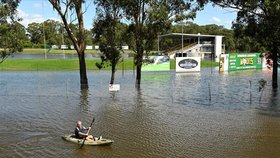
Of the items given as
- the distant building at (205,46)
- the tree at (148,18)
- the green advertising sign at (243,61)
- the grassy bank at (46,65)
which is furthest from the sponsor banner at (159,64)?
the distant building at (205,46)

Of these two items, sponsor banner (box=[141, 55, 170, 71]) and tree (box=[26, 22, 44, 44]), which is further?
tree (box=[26, 22, 44, 44])

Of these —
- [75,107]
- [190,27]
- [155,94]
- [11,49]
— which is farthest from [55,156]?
[190,27]

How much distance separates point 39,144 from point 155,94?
16512 mm

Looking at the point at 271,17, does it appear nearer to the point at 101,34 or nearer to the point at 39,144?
the point at 39,144

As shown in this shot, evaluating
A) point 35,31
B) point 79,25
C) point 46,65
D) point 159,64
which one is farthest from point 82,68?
point 35,31

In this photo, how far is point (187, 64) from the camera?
56656 mm

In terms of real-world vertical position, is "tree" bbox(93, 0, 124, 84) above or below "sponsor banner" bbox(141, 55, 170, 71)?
above

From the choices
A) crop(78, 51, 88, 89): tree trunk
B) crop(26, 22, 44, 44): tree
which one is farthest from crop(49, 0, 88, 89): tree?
crop(26, 22, 44, 44): tree

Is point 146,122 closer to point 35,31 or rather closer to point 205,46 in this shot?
point 205,46

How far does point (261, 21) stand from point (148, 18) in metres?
10.7

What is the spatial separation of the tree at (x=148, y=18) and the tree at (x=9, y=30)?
30.0ft

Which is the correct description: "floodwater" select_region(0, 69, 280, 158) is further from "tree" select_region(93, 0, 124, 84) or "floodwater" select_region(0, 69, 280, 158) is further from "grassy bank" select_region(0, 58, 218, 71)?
"grassy bank" select_region(0, 58, 218, 71)

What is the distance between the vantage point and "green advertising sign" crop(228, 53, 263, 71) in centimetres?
5975

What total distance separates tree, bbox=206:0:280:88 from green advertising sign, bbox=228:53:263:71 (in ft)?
81.3
